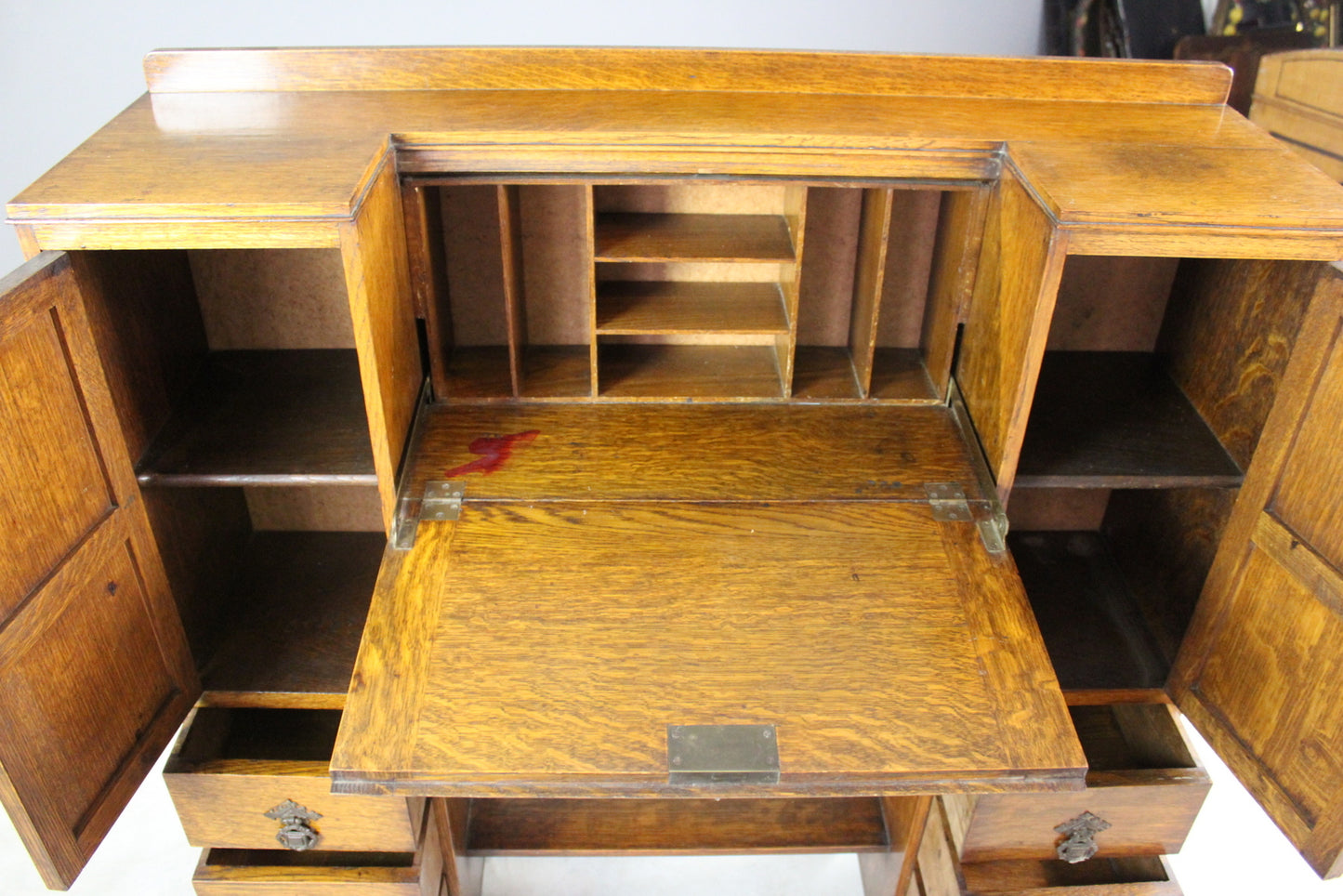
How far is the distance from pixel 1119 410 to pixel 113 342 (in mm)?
1705

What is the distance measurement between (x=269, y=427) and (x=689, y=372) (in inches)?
30.2

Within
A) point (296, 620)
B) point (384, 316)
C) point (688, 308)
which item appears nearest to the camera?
point (384, 316)

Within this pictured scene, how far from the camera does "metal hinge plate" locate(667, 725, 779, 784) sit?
4.17 ft

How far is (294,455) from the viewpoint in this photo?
1.70m

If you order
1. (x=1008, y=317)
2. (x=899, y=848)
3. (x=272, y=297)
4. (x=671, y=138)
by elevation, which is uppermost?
(x=671, y=138)

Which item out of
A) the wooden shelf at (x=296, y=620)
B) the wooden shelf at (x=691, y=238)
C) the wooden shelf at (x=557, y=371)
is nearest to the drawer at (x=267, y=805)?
the wooden shelf at (x=296, y=620)

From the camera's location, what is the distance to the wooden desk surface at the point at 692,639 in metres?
1.28

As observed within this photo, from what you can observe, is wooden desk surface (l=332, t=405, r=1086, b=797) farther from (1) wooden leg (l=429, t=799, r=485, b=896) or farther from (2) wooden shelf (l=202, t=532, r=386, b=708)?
(1) wooden leg (l=429, t=799, r=485, b=896)

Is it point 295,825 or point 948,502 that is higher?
point 948,502

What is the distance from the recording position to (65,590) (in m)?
1.39

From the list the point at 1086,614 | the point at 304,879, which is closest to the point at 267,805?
the point at 304,879

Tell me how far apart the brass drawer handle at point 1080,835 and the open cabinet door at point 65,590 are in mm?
1538

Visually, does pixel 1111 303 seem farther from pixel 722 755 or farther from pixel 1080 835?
pixel 722 755

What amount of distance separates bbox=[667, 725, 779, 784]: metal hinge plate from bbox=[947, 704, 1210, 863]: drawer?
22.4 inches
